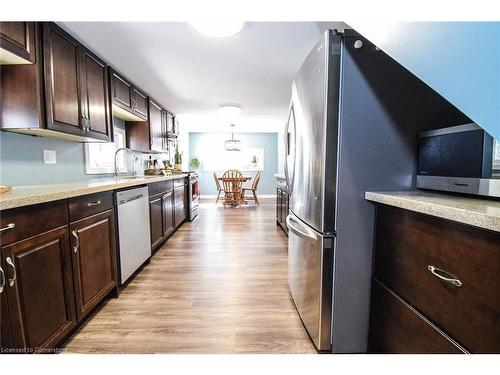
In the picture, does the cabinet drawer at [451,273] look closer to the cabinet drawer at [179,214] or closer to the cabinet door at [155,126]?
the cabinet drawer at [179,214]

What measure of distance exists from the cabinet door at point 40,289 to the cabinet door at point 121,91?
1.77m

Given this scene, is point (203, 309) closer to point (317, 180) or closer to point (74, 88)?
point (317, 180)

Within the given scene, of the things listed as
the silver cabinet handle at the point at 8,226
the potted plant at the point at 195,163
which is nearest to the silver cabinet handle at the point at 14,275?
the silver cabinet handle at the point at 8,226

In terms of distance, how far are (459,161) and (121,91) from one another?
2.98m

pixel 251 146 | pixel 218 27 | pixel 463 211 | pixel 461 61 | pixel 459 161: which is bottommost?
pixel 463 211

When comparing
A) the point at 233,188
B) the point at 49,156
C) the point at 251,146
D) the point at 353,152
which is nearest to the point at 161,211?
the point at 49,156

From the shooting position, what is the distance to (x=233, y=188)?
5.56 meters

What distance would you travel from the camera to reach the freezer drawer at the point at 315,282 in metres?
1.07

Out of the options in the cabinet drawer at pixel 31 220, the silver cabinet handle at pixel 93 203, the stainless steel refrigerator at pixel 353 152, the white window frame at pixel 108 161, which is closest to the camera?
the cabinet drawer at pixel 31 220

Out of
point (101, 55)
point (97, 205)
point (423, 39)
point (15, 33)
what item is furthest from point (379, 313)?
point (101, 55)

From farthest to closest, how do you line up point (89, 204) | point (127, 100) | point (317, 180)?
point (127, 100), point (89, 204), point (317, 180)

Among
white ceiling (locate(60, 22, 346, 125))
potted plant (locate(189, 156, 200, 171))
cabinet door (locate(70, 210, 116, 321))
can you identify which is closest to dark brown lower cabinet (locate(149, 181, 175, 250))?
cabinet door (locate(70, 210, 116, 321))

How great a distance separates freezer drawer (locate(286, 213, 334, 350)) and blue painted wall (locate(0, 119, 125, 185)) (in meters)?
1.94

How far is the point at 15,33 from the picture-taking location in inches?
48.2
